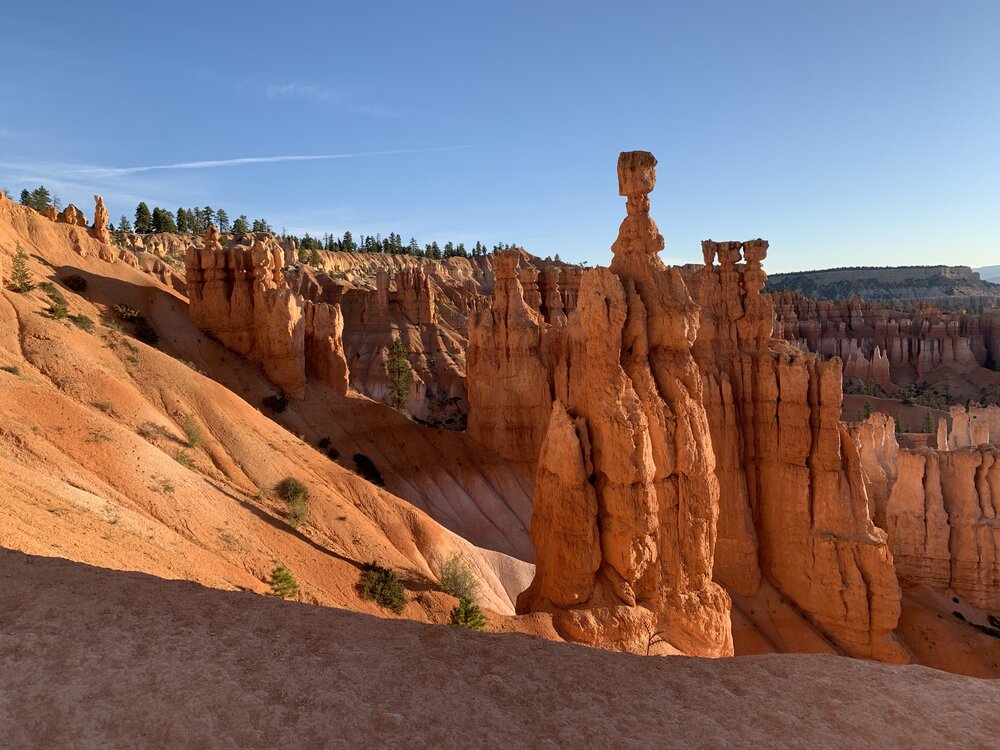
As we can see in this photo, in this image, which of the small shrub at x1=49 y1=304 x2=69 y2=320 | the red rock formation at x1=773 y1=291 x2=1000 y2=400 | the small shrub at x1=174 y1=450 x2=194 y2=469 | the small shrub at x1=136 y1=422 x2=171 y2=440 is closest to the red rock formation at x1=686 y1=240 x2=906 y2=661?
the small shrub at x1=174 y1=450 x2=194 y2=469

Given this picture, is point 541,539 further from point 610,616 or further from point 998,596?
point 998,596

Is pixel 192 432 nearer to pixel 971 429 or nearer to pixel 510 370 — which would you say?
pixel 510 370

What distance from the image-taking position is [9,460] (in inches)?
505

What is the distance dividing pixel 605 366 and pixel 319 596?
9.76 metres

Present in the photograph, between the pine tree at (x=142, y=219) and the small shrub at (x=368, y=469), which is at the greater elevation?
the pine tree at (x=142, y=219)

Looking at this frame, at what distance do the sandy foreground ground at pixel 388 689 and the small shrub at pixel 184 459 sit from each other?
44.2ft

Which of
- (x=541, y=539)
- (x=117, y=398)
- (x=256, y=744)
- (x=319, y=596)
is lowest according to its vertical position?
(x=319, y=596)

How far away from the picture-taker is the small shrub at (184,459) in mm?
19578

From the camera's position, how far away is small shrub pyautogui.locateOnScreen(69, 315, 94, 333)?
24516 mm

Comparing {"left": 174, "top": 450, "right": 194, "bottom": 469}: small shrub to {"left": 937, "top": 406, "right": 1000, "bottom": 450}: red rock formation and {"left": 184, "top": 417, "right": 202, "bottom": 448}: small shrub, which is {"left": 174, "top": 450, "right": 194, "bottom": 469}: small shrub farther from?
{"left": 937, "top": 406, "right": 1000, "bottom": 450}: red rock formation

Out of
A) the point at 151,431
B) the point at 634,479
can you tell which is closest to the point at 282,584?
the point at 151,431

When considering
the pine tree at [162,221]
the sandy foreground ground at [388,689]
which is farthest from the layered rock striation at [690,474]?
the pine tree at [162,221]

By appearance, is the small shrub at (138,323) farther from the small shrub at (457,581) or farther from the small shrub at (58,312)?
the small shrub at (457,581)

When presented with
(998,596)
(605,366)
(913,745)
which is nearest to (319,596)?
(605,366)
